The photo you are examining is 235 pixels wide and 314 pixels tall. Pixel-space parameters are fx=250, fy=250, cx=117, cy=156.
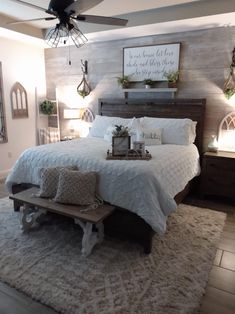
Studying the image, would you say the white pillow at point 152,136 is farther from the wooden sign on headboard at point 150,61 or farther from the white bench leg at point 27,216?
the white bench leg at point 27,216

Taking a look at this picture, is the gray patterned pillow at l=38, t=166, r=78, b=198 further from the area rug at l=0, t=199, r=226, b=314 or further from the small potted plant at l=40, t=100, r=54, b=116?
the small potted plant at l=40, t=100, r=54, b=116

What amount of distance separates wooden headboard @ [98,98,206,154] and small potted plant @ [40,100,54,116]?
1217 millimetres

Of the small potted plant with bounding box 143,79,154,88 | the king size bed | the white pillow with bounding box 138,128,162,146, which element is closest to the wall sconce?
the king size bed

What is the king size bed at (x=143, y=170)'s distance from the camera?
89.2 inches

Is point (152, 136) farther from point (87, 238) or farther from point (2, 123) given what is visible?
point (2, 123)

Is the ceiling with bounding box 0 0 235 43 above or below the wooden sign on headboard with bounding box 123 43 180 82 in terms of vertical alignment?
above

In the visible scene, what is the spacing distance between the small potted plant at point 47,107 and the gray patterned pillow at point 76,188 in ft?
10.5

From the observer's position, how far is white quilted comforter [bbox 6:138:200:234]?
2.24 m

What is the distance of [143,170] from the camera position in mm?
2283

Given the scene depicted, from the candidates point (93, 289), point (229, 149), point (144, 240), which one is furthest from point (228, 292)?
point (229, 149)

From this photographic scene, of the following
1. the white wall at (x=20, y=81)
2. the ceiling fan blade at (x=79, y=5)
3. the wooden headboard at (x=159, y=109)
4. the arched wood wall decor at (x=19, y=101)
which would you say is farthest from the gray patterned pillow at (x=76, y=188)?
the arched wood wall decor at (x=19, y=101)

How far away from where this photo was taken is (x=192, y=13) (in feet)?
11.1

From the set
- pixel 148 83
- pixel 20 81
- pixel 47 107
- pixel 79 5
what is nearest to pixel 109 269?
pixel 79 5

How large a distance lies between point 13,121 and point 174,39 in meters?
3.31
